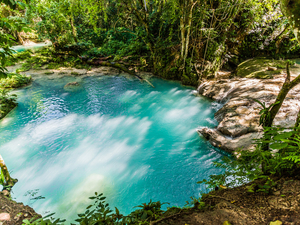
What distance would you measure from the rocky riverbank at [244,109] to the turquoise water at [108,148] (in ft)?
1.44

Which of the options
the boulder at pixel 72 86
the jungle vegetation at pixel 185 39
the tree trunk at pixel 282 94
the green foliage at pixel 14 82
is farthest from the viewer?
the boulder at pixel 72 86

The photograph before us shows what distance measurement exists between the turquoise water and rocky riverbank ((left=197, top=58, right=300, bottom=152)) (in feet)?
1.44

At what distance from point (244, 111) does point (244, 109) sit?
13 centimetres

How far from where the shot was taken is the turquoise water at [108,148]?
3590 millimetres

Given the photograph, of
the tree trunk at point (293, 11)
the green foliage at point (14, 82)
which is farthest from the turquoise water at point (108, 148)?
the tree trunk at point (293, 11)

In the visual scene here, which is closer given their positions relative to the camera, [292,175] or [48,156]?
[292,175]

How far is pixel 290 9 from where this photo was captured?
1472mm

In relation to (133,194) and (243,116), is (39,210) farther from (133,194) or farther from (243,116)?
(243,116)

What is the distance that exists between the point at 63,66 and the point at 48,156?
9985 mm

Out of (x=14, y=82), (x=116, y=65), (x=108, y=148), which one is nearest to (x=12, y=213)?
(x=108, y=148)

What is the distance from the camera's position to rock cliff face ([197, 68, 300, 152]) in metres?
4.32

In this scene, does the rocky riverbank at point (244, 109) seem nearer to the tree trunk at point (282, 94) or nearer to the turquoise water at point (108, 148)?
the turquoise water at point (108, 148)

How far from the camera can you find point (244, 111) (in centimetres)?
511

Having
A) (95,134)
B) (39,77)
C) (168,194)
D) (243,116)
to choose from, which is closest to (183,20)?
(243,116)
